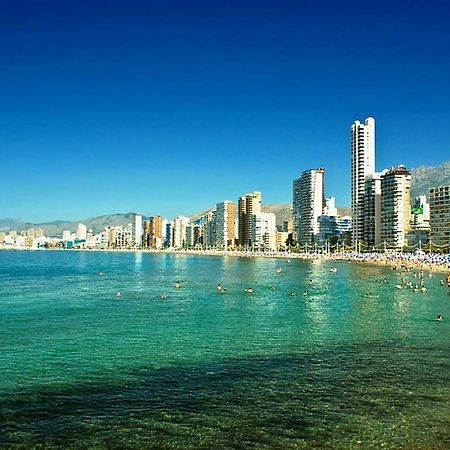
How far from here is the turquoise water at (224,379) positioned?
17.5 metres

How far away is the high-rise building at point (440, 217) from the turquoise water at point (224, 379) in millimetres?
136483

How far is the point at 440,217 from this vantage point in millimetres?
177875

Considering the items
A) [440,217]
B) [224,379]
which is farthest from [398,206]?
[224,379]

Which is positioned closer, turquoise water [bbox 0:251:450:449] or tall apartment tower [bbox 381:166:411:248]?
turquoise water [bbox 0:251:450:449]

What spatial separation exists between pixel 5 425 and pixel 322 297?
1941 inches

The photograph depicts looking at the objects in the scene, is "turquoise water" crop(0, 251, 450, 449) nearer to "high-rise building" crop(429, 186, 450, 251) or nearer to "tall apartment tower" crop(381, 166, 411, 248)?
"high-rise building" crop(429, 186, 450, 251)

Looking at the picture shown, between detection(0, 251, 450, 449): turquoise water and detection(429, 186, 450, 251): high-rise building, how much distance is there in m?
136

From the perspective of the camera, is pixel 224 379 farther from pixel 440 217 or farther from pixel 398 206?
pixel 398 206

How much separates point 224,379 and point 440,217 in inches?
6718

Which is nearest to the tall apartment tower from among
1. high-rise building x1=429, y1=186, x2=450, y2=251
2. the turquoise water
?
high-rise building x1=429, y1=186, x2=450, y2=251

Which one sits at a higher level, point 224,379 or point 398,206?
point 398,206

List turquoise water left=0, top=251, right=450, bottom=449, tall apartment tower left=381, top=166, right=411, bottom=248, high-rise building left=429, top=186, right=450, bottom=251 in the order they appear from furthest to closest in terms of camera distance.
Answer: tall apartment tower left=381, top=166, right=411, bottom=248 < high-rise building left=429, top=186, right=450, bottom=251 < turquoise water left=0, top=251, right=450, bottom=449

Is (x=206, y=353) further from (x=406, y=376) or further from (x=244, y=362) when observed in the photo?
(x=406, y=376)

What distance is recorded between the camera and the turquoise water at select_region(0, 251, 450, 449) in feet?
57.3
